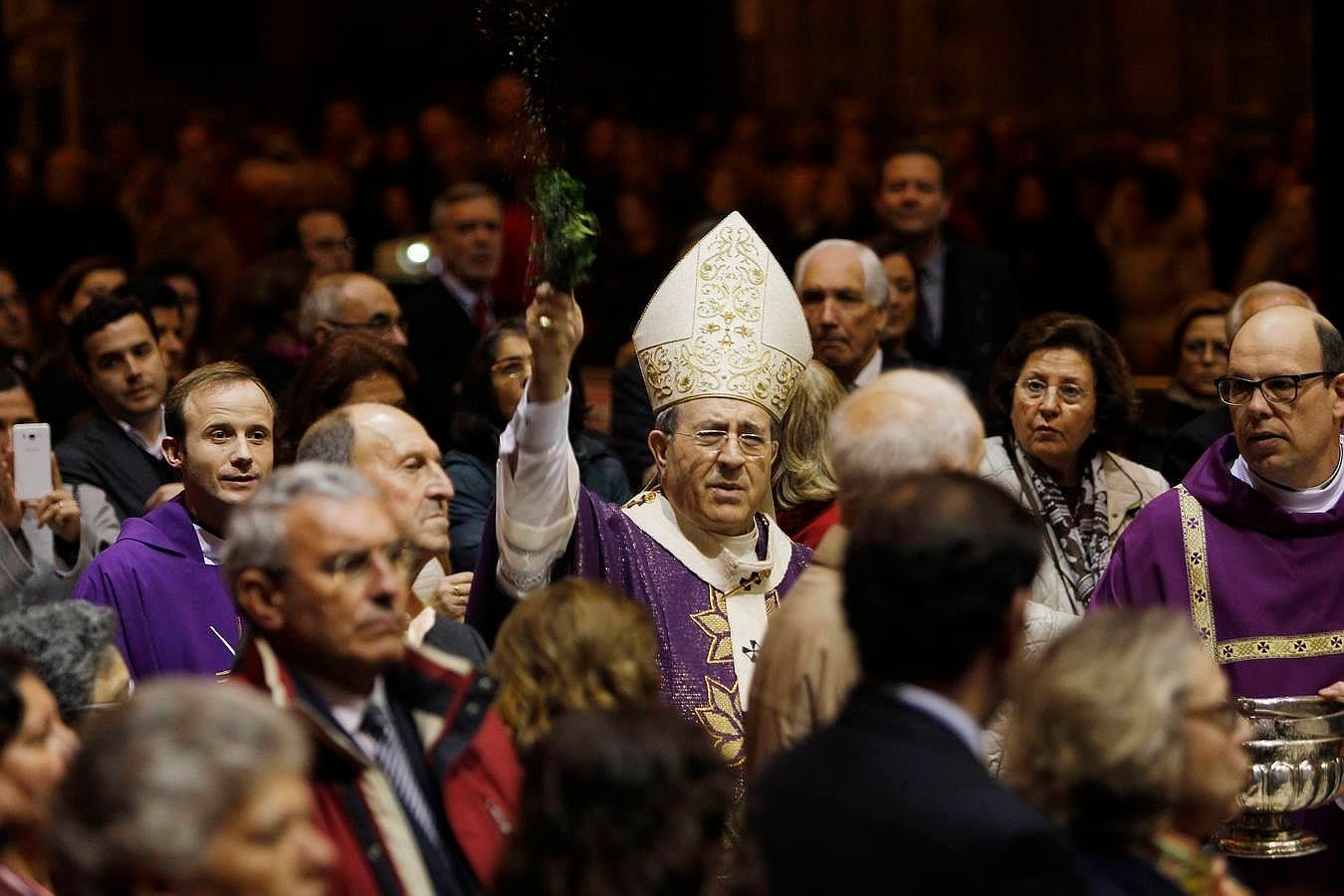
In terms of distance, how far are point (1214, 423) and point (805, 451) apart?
5.77 feet

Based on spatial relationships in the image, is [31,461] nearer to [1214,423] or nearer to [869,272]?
[869,272]

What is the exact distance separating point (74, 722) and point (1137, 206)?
835 cm

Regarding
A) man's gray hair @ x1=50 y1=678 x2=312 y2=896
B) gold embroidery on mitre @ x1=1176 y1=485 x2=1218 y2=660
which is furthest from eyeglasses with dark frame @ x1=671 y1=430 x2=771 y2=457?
man's gray hair @ x1=50 y1=678 x2=312 y2=896

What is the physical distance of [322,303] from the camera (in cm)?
747

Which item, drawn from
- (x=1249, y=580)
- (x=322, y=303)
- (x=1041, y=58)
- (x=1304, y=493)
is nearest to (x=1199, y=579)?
(x=1249, y=580)

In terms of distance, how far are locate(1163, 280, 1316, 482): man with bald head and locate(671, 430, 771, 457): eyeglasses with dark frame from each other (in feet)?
7.26

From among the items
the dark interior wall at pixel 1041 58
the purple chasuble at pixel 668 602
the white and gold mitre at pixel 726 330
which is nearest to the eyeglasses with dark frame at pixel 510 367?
the white and gold mitre at pixel 726 330

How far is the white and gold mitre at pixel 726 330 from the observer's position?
5.18m

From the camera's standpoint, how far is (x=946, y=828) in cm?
274

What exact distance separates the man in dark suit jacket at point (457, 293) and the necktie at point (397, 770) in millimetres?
4754

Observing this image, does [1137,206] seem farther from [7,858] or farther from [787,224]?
[7,858]

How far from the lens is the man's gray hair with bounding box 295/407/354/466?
14.4ft

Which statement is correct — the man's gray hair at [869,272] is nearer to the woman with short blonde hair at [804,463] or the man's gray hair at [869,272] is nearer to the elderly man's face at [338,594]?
the woman with short blonde hair at [804,463]

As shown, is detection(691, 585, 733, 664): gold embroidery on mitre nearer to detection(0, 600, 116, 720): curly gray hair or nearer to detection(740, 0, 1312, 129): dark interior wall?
detection(0, 600, 116, 720): curly gray hair
